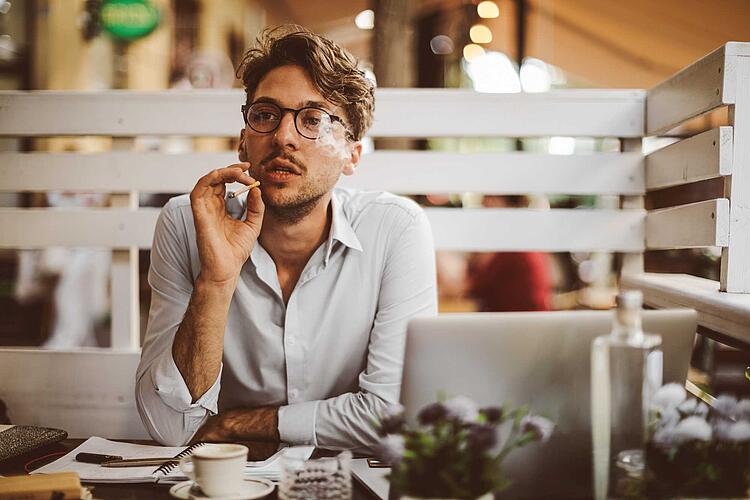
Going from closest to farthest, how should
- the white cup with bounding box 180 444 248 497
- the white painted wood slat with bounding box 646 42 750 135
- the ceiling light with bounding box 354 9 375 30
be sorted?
the white cup with bounding box 180 444 248 497 < the white painted wood slat with bounding box 646 42 750 135 < the ceiling light with bounding box 354 9 375 30

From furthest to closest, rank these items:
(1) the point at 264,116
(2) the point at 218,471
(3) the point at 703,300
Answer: (1) the point at 264,116 < (3) the point at 703,300 < (2) the point at 218,471

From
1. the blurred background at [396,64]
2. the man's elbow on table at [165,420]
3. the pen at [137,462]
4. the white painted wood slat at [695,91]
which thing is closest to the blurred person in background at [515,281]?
the blurred background at [396,64]

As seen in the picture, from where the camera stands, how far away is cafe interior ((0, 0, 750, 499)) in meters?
1.01

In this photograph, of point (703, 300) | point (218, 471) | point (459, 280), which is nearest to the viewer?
point (218, 471)

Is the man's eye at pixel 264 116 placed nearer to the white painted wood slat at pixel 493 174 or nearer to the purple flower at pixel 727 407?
the white painted wood slat at pixel 493 174

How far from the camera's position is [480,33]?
7.58 metres

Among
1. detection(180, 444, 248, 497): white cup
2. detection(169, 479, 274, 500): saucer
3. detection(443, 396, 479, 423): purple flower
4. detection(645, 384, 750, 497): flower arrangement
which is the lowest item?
detection(169, 479, 274, 500): saucer

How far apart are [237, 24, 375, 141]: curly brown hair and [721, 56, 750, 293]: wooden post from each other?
96 cm

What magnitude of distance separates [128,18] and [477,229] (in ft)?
15.3

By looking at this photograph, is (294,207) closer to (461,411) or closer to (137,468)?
(137,468)

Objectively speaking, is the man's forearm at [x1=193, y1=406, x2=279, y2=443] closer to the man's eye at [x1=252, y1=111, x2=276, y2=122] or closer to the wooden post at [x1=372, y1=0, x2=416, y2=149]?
the man's eye at [x1=252, y1=111, x2=276, y2=122]

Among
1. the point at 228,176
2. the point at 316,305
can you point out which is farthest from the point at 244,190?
the point at 316,305

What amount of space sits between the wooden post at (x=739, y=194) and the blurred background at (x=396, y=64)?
1706mm

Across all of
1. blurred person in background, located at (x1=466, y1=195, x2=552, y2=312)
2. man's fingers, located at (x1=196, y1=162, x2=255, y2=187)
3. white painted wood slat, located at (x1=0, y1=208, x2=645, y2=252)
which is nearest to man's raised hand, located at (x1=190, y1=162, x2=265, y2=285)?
man's fingers, located at (x1=196, y1=162, x2=255, y2=187)
